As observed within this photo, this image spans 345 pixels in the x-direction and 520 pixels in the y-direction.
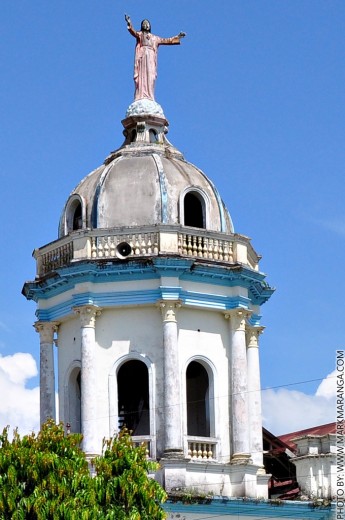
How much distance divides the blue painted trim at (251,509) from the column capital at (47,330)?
16.6 ft

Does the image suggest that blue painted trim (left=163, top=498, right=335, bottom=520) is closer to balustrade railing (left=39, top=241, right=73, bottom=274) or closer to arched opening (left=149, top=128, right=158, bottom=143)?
balustrade railing (left=39, top=241, right=73, bottom=274)

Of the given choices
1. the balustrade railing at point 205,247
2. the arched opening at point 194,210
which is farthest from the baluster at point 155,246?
the arched opening at point 194,210

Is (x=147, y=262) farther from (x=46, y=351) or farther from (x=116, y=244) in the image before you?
(x=46, y=351)

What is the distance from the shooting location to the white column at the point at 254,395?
37.3 m

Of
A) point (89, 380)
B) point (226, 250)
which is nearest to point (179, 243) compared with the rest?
point (226, 250)

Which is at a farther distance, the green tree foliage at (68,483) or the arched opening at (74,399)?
the arched opening at (74,399)

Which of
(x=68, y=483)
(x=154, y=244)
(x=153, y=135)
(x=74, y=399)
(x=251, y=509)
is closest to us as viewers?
(x=68, y=483)

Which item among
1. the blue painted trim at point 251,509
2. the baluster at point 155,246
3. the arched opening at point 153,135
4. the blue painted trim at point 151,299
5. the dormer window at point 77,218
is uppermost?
the arched opening at point 153,135

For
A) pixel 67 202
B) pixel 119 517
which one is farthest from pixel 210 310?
pixel 119 517

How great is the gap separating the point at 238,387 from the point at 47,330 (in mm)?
4227

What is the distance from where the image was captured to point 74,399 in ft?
123

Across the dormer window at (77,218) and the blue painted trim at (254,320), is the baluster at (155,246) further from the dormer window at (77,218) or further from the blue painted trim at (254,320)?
the blue painted trim at (254,320)

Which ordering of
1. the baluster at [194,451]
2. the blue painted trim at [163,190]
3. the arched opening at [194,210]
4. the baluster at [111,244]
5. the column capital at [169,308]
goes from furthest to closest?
1. the arched opening at [194,210]
2. the blue painted trim at [163,190]
3. the baluster at [111,244]
4. the column capital at [169,308]
5. the baluster at [194,451]

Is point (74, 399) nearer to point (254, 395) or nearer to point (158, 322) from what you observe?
point (158, 322)
